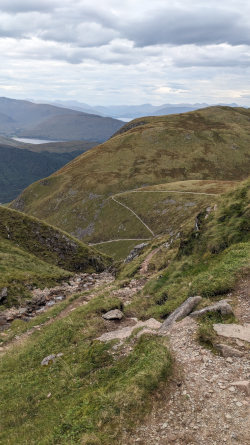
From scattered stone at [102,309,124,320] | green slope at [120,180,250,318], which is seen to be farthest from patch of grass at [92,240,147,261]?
scattered stone at [102,309,124,320]

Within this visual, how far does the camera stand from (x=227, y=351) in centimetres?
1123

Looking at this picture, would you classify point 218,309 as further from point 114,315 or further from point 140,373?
point 114,315

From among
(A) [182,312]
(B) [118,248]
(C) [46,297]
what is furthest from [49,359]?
(B) [118,248]

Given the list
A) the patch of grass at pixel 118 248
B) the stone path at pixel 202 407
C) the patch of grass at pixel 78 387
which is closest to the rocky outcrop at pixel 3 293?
the patch of grass at pixel 78 387

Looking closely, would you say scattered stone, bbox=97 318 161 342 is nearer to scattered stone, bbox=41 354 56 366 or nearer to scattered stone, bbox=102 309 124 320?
scattered stone, bbox=102 309 124 320

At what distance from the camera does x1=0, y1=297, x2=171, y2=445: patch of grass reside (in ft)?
29.6

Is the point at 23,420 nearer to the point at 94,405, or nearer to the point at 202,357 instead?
the point at 94,405

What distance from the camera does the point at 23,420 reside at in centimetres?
1148

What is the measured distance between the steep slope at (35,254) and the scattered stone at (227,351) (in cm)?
2497

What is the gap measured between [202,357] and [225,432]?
305 centimetres

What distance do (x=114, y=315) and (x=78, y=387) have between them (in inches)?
245

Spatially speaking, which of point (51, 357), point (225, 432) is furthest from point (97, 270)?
point (225, 432)

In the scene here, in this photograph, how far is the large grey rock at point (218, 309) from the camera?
13477mm

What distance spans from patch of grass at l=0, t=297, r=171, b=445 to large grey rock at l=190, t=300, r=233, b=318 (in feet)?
8.11
